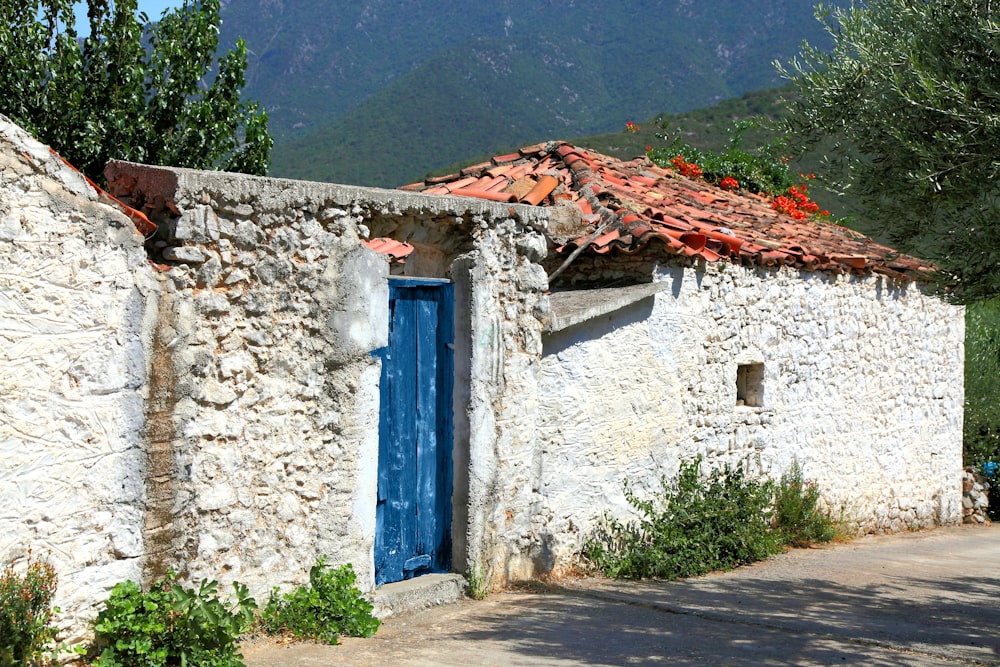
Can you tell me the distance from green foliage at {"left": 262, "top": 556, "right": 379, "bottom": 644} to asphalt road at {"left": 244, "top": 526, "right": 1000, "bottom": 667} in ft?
0.31

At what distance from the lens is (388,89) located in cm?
5078

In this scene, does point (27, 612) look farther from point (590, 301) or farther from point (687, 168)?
point (687, 168)

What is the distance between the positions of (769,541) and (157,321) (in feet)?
20.2

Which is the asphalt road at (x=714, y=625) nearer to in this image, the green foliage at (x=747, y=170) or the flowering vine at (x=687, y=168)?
the flowering vine at (x=687, y=168)

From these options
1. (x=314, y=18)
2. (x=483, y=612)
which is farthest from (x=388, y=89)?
(x=483, y=612)

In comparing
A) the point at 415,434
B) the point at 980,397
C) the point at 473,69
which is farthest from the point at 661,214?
the point at 473,69

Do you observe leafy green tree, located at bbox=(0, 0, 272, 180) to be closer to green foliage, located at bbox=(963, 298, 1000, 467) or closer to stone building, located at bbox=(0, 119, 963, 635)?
stone building, located at bbox=(0, 119, 963, 635)

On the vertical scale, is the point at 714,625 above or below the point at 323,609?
below

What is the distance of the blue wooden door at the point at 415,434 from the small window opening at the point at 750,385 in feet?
13.1

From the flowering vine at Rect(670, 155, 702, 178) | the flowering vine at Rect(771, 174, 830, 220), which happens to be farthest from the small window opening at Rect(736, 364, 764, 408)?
the flowering vine at Rect(670, 155, 702, 178)

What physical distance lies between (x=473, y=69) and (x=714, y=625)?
5157 cm

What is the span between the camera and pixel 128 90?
12.3 metres

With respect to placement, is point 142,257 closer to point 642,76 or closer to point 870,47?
point 870,47

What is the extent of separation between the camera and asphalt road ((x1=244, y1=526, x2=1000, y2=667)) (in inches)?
217
